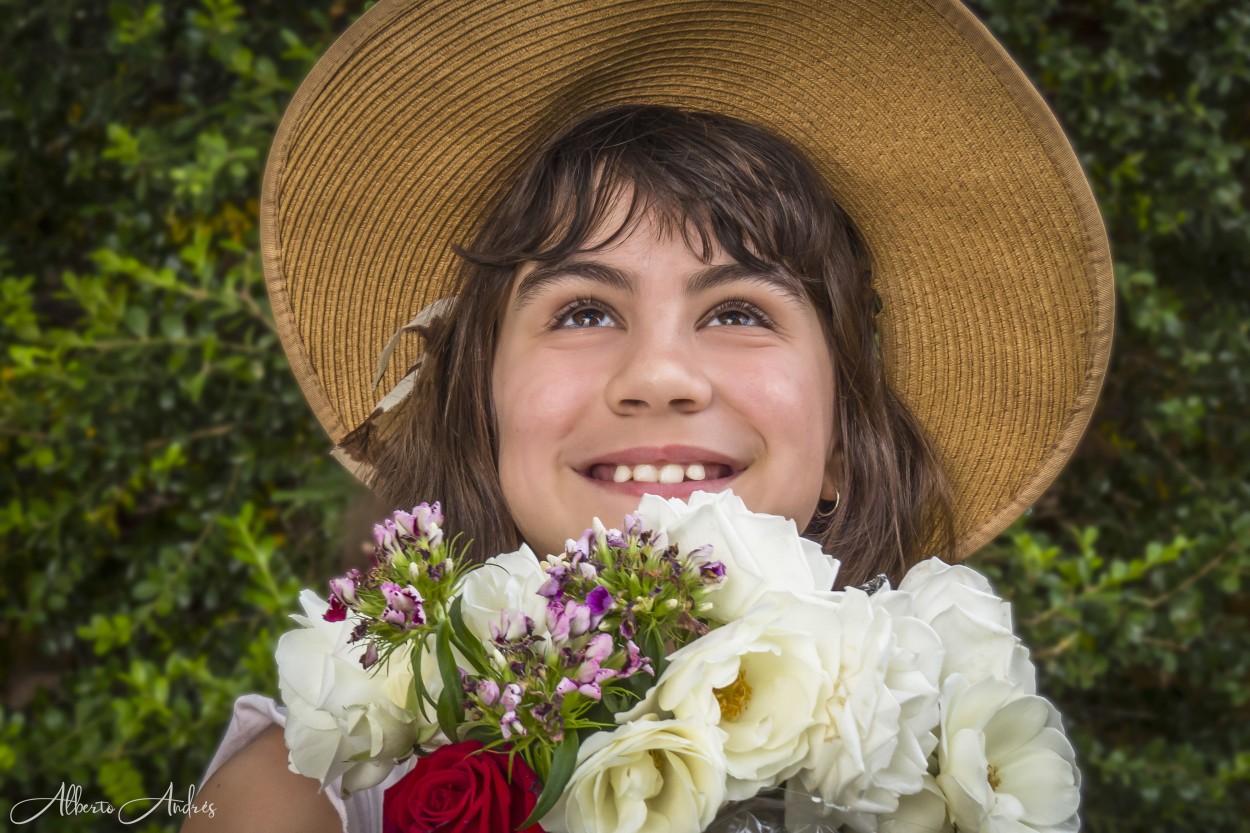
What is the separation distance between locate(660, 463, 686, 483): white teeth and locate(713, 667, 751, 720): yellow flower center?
1.61 ft

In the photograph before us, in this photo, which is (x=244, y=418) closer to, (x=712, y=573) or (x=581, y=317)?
(x=581, y=317)

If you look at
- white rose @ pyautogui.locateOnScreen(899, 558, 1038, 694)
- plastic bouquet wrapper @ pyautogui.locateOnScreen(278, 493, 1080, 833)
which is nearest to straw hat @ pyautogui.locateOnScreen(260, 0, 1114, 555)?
white rose @ pyautogui.locateOnScreen(899, 558, 1038, 694)

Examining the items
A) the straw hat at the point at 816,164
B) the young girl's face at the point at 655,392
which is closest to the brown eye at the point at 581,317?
the young girl's face at the point at 655,392

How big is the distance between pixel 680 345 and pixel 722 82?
0.44 metres

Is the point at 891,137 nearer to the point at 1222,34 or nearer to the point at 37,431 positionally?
the point at 1222,34

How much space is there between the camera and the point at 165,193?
285 centimetres

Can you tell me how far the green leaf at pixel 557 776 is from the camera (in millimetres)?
936

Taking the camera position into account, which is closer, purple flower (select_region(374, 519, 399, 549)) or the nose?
purple flower (select_region(374, 519, 399, 549))

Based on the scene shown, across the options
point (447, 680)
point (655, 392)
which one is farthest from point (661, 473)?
point (447, 680)

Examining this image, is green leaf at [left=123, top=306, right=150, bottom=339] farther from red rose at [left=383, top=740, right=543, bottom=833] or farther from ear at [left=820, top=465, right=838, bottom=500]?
red rose at [left=383, top=740, right=543, bottom=833]

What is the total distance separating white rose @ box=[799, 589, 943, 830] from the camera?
976 mm

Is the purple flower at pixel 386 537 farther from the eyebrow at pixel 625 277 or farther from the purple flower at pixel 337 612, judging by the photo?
the eyebrow at pixel 625 277

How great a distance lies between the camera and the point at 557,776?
0.94 metres

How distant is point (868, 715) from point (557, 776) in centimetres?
25
